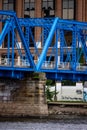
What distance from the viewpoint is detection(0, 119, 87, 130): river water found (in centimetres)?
8431

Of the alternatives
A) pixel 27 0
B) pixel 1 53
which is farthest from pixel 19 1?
pixel 1 53

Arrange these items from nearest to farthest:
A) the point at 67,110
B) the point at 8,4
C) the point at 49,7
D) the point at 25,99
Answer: the point at 25,99
the point at 67,110
the point at 49,7
the point at 8,4

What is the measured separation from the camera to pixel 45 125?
291 ft

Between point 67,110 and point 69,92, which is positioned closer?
point 67,110

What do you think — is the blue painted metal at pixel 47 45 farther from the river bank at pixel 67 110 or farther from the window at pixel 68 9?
the window at pixel 68 9

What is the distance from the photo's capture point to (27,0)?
15488cm

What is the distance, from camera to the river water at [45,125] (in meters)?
84.3

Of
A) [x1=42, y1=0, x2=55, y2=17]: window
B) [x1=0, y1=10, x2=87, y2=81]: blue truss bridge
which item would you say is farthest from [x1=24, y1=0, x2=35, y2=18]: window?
[x1=0, y1=10, x2=87, y2=81]: blue truss bridge

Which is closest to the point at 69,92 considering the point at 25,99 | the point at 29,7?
the point at 29,7

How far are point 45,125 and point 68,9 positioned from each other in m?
66.1

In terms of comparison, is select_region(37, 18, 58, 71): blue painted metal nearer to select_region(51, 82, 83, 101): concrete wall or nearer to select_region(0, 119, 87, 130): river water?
select_region(0, 119, 87, 130): river water

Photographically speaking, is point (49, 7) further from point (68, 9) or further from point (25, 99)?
point (25, 99)

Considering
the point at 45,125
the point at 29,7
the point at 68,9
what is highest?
the point at 29,7

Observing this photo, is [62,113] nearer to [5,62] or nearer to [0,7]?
[5,62]
